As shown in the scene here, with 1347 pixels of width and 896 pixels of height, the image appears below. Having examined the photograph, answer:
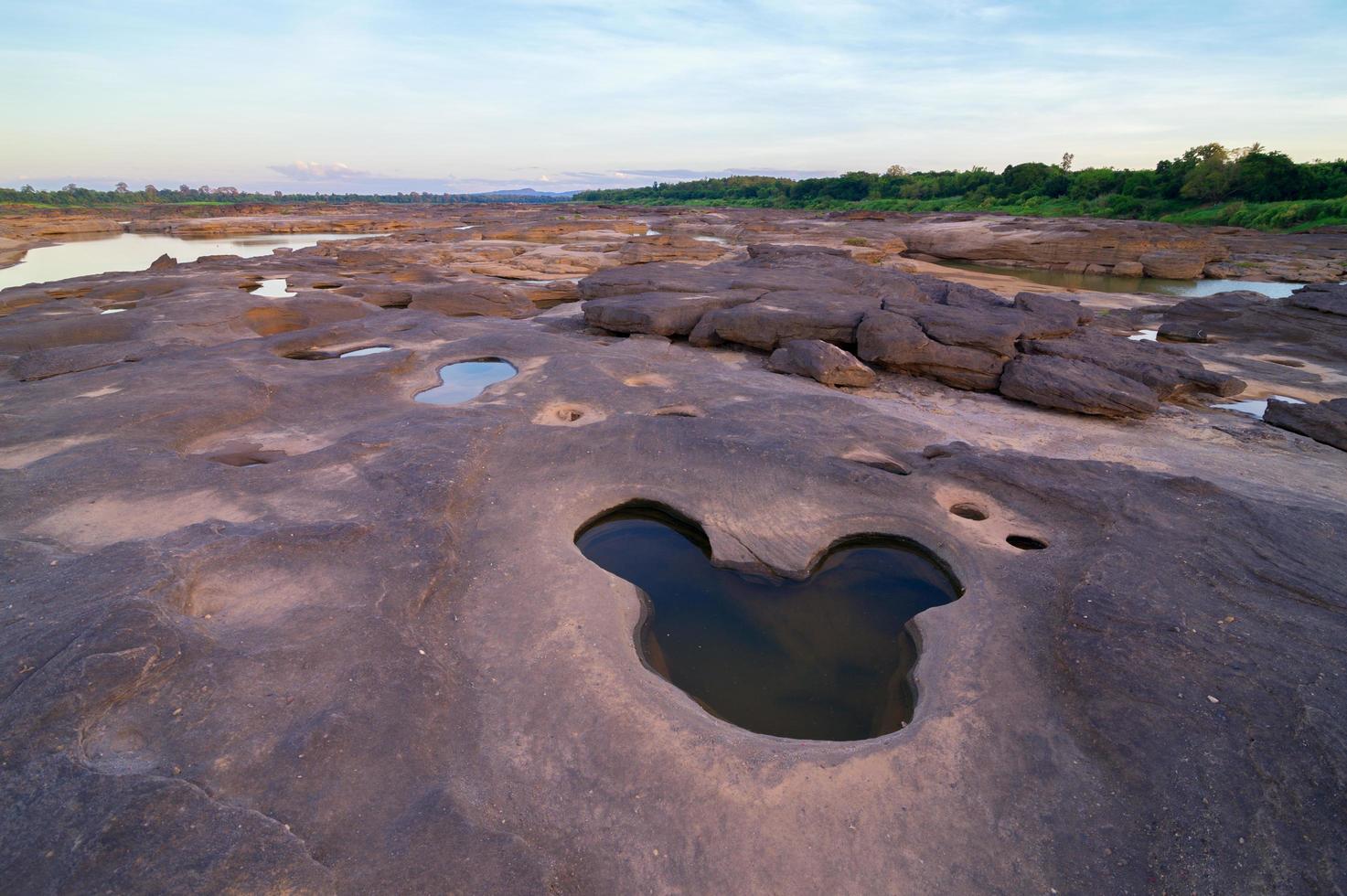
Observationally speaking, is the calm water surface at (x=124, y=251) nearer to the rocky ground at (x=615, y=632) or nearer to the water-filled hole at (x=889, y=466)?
the rocky ground at (x=615, y=632)

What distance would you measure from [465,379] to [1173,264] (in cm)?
3747

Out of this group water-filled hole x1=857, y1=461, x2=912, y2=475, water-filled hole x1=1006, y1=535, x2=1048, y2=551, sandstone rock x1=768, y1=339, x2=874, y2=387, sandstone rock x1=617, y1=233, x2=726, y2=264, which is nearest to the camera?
water-filled hole x1=1006, y1=535, x2=1048, y2=551

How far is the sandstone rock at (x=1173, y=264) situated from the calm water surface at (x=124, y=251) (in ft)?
163

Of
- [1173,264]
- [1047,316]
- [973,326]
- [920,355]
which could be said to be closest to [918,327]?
[920,355]

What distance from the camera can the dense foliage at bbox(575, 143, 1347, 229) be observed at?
1630 inches

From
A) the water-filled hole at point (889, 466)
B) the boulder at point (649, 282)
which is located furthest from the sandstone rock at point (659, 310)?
the water-filled hole at point (889, 466)

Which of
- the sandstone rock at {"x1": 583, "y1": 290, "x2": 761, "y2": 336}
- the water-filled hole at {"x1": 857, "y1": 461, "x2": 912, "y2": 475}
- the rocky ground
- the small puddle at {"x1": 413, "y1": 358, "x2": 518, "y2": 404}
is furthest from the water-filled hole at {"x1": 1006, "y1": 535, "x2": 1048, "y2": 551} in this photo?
the sandstone rock at {"x1": 583, "y1": 290, "x2": 761, "y2": 336}

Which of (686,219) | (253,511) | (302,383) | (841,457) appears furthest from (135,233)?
(841,457)

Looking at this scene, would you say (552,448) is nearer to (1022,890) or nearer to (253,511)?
(253,511)

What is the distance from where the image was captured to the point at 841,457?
374 inches

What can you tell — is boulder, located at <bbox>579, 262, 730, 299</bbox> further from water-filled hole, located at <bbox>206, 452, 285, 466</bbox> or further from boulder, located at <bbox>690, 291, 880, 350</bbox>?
water-filled hole, located at <bbox>206, 452, 285, 466</bbox>

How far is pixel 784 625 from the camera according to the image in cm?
674

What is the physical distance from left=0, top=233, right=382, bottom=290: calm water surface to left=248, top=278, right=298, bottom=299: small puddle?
22.9ft

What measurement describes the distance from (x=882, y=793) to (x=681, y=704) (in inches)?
67.4
